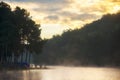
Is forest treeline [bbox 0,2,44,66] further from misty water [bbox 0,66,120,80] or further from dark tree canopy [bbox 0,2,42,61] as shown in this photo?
misty water [bbox 0,66,120,80]

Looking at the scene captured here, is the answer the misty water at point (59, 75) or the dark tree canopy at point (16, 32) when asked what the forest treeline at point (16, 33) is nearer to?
the dark tree canopy at point (16, 32)

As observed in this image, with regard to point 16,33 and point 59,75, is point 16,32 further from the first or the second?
point 59,75

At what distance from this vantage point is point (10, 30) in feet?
342

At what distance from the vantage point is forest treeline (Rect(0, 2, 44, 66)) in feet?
343

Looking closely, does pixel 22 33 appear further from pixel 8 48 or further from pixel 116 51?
pixel 116 51

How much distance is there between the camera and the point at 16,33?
110 metres

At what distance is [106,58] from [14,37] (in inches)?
3759

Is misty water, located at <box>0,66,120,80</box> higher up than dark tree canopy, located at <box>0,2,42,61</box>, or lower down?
lower down

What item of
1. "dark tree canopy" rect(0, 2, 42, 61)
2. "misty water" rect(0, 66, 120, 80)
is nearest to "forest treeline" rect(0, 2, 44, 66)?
"dark tree canopy" rect(0, 2, 42, 61)

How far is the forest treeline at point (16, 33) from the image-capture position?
343ft

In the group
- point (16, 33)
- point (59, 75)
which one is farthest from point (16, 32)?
point (59, 75)

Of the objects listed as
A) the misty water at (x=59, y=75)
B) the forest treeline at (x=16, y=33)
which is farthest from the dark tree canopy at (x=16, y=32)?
the misty water at (x=59, y=75)

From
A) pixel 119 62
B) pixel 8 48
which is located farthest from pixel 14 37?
pixel 119 62

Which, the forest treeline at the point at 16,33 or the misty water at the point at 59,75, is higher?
the forest treeline at the point at 16,33
